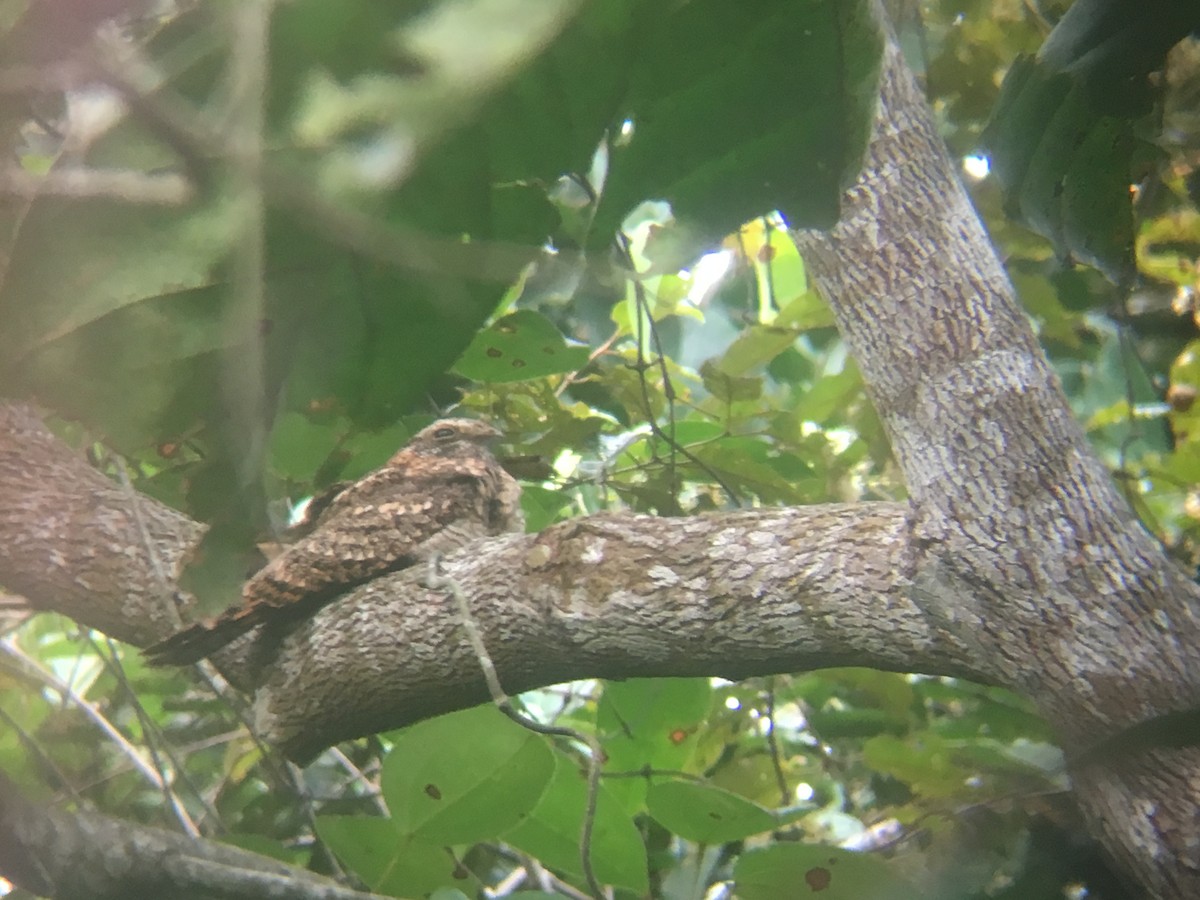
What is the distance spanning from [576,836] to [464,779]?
0.45ft

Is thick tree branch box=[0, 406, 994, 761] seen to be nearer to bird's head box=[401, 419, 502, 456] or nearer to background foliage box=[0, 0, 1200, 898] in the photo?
background foliage box=[0, 0, 1200, 898]

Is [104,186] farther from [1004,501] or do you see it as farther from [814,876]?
[1004,501]

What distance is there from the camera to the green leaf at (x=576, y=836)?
32.4 inches

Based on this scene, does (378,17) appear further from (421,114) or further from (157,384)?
(157,384)

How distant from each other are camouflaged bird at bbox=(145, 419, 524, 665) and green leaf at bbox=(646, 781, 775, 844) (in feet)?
1.69

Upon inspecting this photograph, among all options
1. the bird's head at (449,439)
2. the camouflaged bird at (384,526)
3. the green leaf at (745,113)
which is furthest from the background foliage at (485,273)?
the bird's head at (449,439)

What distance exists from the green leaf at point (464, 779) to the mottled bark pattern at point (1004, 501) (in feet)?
1.32

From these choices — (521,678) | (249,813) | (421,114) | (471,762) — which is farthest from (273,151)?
(249,813)

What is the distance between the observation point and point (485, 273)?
0.35 metres

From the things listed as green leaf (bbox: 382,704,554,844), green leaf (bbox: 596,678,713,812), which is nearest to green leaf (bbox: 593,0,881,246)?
green leaf (bbox: 382,704,554,844)

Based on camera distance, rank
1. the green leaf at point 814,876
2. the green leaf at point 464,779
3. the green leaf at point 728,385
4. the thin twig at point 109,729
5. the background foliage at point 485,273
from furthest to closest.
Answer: the green leaf at point 728,385, the thin twig at point 109,729, the green leaf at point 464,779, the green leaf at point 814,876, the background foliage at point 485,273

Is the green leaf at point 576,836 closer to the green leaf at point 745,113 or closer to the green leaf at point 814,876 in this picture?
the green leaf at point 814,876

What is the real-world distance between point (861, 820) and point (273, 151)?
34.3 inches

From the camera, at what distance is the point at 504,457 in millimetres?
1511
